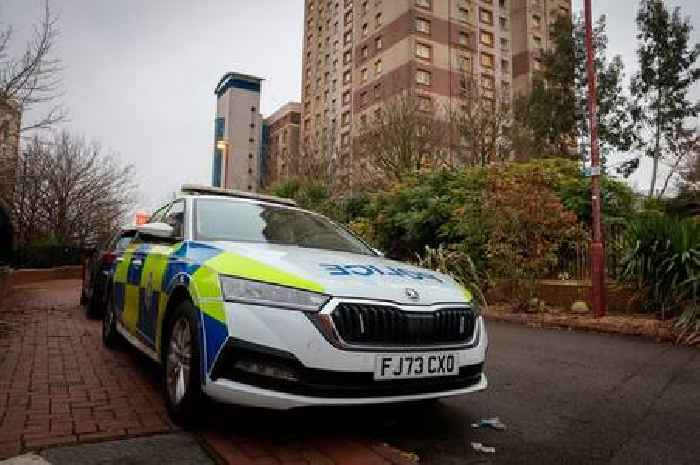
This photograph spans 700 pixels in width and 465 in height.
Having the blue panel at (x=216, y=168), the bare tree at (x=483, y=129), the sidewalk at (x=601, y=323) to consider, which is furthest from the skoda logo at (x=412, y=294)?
the blue panel at (x=216, y=168)

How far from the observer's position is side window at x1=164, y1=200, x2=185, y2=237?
3.80m

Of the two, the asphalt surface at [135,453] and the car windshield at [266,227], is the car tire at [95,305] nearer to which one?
the car windshield at [266,227]

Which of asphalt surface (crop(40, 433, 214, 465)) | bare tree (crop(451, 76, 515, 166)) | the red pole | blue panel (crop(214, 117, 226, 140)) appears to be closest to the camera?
asphalt surface (crop(40, 433, 214, 465))

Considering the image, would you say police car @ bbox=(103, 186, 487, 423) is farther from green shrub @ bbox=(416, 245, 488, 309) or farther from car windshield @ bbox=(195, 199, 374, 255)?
green shrub @ bbox=(416, 245, 488, 309)

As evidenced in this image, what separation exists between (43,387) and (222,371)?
7.33 feet

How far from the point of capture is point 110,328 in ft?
18.0

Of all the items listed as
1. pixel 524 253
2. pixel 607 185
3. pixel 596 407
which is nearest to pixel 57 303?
pixel 524 253

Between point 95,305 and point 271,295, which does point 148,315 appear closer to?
point 271,295

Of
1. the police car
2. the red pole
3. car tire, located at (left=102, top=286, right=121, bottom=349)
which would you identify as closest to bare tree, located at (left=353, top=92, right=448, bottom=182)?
the red pole

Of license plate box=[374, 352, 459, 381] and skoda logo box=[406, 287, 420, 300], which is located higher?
skoda logo box=[406, 287, 420, 300]

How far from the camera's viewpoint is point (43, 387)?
3898 millimetres

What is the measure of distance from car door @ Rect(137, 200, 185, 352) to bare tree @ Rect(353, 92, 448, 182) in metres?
17.3

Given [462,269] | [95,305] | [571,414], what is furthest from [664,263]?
[95,305]

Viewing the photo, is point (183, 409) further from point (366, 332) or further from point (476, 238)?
point (476, 238)
